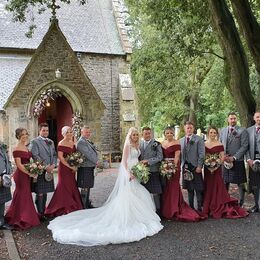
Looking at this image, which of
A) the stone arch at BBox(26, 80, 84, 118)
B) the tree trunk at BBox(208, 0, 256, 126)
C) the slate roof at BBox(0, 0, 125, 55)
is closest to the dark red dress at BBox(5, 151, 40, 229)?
the tree trunk at BBox(208, 0, 256, 126)

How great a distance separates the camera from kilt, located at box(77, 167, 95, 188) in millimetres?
8383

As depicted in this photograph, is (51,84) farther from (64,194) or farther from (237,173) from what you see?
(237,173)

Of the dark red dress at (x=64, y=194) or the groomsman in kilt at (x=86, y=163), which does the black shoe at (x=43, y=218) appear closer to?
the dark red dress at (x=64, y=194)

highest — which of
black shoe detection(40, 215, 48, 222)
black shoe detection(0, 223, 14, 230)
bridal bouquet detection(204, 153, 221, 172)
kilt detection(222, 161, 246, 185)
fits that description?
bridal bouquet detection(204, 153, 221, 172)

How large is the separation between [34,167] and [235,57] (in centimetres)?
639

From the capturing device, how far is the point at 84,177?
331 inches

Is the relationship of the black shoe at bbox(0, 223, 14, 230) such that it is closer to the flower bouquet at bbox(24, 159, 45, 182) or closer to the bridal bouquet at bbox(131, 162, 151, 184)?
the flower bouquet at bbox(24, 159, 45, 182)

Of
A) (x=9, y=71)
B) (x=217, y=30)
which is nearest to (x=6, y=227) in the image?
(x=217, y=30)

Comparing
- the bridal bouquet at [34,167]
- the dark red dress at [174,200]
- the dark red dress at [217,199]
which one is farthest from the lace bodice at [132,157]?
the bridal bouquet at [34,167]

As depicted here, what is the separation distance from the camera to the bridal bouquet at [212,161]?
25.8 ft

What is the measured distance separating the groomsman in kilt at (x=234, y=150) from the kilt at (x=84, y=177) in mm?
2909

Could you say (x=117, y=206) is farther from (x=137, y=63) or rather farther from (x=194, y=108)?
(x=194, y=108)

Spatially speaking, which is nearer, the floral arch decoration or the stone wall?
the stone wall

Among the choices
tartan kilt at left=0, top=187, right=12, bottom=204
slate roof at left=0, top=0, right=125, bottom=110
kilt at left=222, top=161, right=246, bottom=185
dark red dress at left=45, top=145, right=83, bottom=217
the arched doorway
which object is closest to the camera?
tartan kilt at left=0, top=187, right=12, bottom=204
